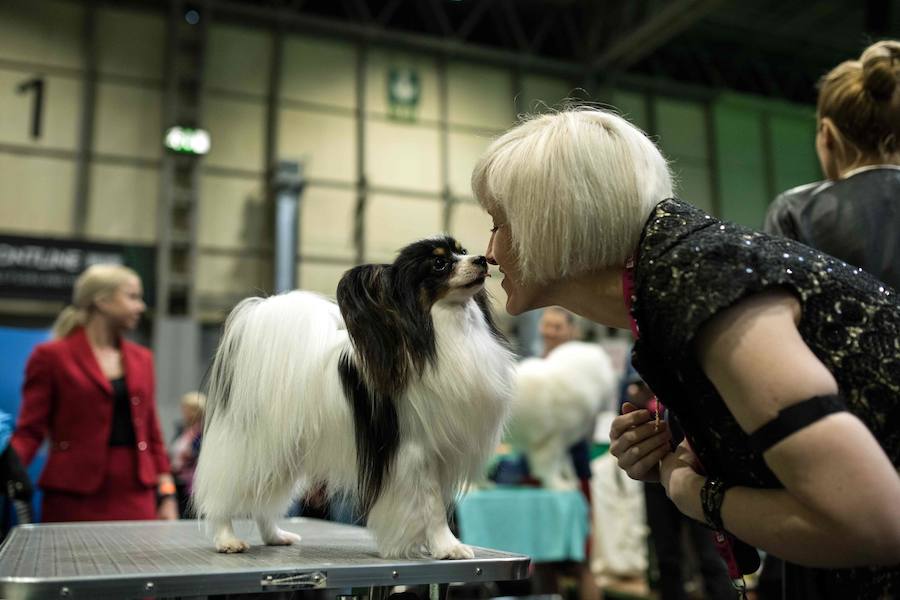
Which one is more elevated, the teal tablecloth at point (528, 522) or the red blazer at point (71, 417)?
the red blazer at point (71, 417)

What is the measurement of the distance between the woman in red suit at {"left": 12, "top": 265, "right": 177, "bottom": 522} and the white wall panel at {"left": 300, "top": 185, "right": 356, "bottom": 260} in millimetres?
8057

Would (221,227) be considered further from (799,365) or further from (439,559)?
(799,365)

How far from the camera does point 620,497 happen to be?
5.68 metres

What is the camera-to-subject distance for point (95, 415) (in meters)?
3.17

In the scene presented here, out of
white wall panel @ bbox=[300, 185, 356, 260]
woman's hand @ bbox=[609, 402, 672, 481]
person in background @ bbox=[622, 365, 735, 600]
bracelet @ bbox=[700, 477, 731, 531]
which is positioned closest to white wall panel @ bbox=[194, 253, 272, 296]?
white wall panel @ bbox=[300, 185, 356, 260]

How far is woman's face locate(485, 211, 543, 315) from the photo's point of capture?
1331 mm

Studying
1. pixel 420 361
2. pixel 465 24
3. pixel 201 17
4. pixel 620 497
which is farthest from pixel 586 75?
pixel 420 361

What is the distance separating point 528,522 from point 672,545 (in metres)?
1.07

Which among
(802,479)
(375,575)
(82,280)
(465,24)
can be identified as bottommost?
(375,575)

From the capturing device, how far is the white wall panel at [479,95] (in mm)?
12578

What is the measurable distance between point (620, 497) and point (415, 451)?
4.29 meters

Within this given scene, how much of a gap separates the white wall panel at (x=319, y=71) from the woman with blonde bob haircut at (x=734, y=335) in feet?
36.1

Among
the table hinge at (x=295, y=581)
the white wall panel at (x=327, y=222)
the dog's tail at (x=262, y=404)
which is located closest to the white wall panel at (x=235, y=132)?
the white wall panel at (x=327, y=222)

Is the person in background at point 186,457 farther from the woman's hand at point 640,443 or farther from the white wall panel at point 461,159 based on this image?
the white wall panel at point 461,159
